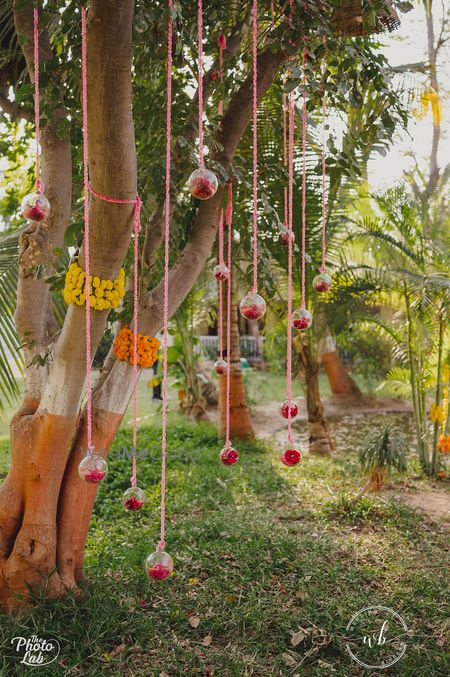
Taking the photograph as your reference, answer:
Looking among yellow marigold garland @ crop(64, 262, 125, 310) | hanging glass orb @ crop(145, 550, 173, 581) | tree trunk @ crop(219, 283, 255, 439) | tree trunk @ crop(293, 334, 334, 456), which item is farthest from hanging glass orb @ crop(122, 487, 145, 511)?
tree trunk @ crop(219, 283, 255, 439)

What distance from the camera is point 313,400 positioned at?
24.2ft

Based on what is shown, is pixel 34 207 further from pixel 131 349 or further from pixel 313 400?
pixel 313 400

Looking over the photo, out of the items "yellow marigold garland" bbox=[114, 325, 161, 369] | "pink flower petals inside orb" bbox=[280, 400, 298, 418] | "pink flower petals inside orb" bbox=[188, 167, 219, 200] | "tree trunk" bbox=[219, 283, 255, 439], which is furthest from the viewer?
"tree trunk" bbox=[219, 283, 255, 439]

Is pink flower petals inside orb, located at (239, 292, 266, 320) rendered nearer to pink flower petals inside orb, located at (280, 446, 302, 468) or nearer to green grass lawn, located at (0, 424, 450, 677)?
pink flower petals inside orb, located at (280, 446, 302, 468)

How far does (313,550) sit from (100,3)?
3362 mm

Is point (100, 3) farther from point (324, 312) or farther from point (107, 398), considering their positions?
point (324, 312)

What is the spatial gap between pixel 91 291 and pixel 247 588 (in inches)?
78.3

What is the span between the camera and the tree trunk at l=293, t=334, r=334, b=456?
24.1 feet

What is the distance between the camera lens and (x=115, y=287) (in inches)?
107

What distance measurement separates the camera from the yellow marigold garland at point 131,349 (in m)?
3.15

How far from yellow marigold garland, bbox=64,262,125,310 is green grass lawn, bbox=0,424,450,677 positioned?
1527 mm

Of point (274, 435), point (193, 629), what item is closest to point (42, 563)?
point (193, 629)

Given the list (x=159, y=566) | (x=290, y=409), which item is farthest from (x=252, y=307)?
(x=159, y=566)

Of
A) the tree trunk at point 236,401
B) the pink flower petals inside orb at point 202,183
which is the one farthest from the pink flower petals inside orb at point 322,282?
the tree trunk at point 236,401
